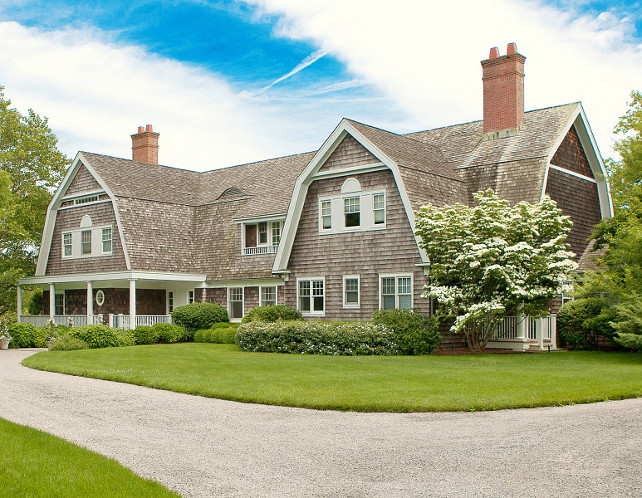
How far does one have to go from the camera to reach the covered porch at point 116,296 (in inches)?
1207

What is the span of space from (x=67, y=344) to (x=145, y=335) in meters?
3.93

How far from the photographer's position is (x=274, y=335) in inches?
920

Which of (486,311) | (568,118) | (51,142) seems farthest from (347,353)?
(51,142)

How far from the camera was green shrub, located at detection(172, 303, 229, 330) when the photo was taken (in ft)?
98.9

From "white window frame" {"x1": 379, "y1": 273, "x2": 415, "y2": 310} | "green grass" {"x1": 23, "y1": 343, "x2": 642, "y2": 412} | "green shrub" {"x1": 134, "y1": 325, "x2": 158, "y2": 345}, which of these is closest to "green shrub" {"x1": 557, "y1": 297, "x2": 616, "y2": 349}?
"green grass" {"x1": 23, "y1": 343, "x2": 642, "y2": 412}

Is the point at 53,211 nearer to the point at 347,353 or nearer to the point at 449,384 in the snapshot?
the point at 347,353

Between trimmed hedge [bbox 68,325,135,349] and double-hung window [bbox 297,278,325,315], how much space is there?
7136 mm

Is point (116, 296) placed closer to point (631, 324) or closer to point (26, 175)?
point (26, 175)

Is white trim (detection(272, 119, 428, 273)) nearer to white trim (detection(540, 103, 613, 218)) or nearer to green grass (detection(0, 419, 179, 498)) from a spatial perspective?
white trim (detection(540, 103, 613, 218))

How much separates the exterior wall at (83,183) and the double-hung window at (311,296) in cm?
1149

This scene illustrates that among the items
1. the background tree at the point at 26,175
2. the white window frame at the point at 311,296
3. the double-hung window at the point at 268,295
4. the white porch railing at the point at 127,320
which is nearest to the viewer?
the white window frame at the point at 311,296

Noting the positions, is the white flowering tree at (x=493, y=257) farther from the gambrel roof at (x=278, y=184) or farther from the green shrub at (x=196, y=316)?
the green shrub at (x=196, y=316)

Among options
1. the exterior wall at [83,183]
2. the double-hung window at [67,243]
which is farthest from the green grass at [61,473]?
the double-hung window at [67,243]

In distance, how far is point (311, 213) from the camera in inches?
1043
